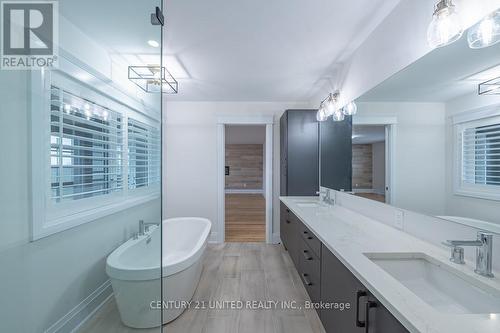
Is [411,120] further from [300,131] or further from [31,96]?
[31,96]

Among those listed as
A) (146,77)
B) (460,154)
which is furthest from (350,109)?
(146,77)

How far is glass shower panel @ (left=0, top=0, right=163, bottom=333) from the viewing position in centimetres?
122

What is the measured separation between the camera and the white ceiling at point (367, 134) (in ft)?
5.99

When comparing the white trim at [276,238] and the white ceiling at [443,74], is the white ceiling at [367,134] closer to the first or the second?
the white ceiling at [443,74]

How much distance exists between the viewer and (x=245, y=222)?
16.3 feet

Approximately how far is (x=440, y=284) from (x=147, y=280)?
1867mm

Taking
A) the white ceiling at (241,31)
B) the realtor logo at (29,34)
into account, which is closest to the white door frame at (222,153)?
the white ceiling at (241,31)

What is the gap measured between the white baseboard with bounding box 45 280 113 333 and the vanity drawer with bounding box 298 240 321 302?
1595 millimetres

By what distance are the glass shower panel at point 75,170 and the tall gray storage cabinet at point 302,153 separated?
195 centimetres

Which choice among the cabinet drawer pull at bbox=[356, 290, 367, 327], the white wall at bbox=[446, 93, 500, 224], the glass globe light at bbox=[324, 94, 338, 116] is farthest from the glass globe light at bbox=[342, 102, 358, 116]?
the cabinet drawer pull at bbox=[356, 290, 367, 327]

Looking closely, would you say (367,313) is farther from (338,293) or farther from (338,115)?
(338,115)

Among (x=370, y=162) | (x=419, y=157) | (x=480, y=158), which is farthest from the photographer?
(x=370, y=162)

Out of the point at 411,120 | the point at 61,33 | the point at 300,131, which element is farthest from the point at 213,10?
the point at 300,131

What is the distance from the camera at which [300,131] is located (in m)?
3.21
